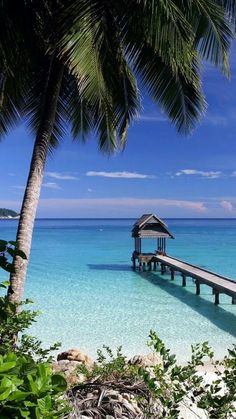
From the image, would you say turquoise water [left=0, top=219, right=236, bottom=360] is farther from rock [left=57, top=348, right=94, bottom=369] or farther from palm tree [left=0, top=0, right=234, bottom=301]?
palm tree [left=0, top=0, right=234, bottom=301]

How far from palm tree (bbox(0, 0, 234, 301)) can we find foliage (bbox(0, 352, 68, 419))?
12.6 feet

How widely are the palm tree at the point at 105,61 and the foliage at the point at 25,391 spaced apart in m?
3.83

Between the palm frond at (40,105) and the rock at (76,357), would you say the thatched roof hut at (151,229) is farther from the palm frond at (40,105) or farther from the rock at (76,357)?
the rock at (76,357)

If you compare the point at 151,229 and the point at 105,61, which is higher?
the point at 105,61

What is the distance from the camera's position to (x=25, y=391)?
150 cm

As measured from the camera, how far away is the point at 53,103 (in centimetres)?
613

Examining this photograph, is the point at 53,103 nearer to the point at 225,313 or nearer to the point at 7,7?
the point at 7,7

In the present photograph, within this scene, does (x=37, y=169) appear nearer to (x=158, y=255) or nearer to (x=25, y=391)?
(x=25, y=391)

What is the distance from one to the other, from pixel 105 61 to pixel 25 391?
5.94m

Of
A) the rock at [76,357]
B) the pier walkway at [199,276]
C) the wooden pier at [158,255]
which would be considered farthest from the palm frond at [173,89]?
the wooden pier at [158,255]

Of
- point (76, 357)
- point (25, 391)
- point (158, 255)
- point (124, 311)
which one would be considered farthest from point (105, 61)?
point (158, 255)

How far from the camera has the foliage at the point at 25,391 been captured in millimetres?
1396

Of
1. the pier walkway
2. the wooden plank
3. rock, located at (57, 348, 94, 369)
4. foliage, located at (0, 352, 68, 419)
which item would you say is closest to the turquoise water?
the pier walkway

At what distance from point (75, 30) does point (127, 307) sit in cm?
1050
